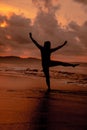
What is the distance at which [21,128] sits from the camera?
6684 millimetres

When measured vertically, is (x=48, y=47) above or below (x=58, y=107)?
above

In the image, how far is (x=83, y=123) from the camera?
7.57 meters

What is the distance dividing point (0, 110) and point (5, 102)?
1595 millimetres

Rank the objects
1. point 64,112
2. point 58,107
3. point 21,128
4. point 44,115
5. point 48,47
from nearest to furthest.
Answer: point 21,128 → point 44,115 → point 64,112 → point 58,107 → point 48,47

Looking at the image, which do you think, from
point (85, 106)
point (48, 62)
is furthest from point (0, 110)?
point (48, 62)

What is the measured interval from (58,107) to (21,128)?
333 centimetres

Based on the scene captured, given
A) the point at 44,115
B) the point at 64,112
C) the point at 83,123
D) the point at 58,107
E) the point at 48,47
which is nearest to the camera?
the point at 83,123

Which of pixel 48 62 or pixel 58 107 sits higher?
pixel 48 62

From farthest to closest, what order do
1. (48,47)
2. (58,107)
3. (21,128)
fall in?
(48,47)
(58,107)
(21,128)

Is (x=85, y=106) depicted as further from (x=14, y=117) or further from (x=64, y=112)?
(x=14, y=117)

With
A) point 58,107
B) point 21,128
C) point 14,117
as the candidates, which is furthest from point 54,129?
point 58,107

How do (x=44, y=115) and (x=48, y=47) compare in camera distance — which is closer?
(x=44, y=115)

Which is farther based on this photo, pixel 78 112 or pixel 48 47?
pixel 48 47

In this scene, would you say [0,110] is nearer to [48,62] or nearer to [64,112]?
[64,112]
